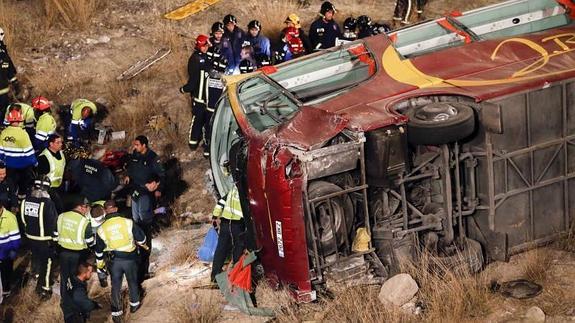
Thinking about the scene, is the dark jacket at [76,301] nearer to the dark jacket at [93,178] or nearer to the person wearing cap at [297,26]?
the dark jacket at [93,178]

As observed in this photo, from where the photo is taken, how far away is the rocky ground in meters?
9.25

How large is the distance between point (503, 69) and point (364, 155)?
75.2 inches

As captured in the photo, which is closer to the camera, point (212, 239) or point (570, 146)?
point (570, 146)

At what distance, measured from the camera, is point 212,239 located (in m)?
11.0

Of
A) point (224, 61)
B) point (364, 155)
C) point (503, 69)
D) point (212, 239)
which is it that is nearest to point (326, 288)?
point (364, 155)

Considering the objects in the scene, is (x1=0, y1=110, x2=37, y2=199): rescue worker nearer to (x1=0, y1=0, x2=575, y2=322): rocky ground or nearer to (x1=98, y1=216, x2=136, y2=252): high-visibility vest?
(x1=0, y1=0, x2=575, y2=322): rocky ground

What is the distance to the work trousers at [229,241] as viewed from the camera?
33.6 ft

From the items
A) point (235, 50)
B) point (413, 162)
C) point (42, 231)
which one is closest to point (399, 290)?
point (413, 162)

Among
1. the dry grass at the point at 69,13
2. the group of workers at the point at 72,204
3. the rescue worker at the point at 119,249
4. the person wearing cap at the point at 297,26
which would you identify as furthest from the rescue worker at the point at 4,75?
the rescue worker at the point at 119,249

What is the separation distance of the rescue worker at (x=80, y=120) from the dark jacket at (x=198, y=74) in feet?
4.77

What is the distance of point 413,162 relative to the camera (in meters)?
9.30

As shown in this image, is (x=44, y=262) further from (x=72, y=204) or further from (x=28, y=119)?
(x=28, y=119)

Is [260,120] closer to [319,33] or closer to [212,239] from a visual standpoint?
[212,239]

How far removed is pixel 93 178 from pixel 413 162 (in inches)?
171
